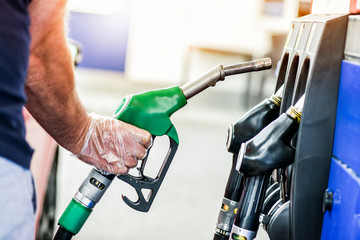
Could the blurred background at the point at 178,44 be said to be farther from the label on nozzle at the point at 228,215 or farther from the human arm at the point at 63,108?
the label on nozzle at the point at 228,215

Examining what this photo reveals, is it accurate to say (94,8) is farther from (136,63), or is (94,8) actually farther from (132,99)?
(132,99)

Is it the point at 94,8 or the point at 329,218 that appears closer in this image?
the point at 329,218

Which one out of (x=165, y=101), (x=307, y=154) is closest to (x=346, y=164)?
(x=307, y=154)

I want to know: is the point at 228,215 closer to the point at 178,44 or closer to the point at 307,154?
the point at 307,154

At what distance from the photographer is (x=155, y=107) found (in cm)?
106

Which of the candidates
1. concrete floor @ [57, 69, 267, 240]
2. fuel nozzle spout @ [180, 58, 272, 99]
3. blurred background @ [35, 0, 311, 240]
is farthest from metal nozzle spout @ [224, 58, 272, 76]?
blurred background @ [35, 0, 311, 240]

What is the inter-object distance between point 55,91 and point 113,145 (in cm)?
18

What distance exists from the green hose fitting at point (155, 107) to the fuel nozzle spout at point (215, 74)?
2 cm

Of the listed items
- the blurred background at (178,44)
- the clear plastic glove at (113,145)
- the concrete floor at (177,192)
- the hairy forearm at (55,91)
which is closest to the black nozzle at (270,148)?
the clear plastic glove at (113,145)

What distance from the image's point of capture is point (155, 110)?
3.49 ft

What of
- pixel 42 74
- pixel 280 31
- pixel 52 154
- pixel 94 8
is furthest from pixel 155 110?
pixel 94 8

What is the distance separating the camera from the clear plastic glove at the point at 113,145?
43.9 inches

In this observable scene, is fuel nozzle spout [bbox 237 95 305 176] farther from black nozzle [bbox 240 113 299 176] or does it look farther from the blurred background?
the blurred background

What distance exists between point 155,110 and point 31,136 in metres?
1.24
